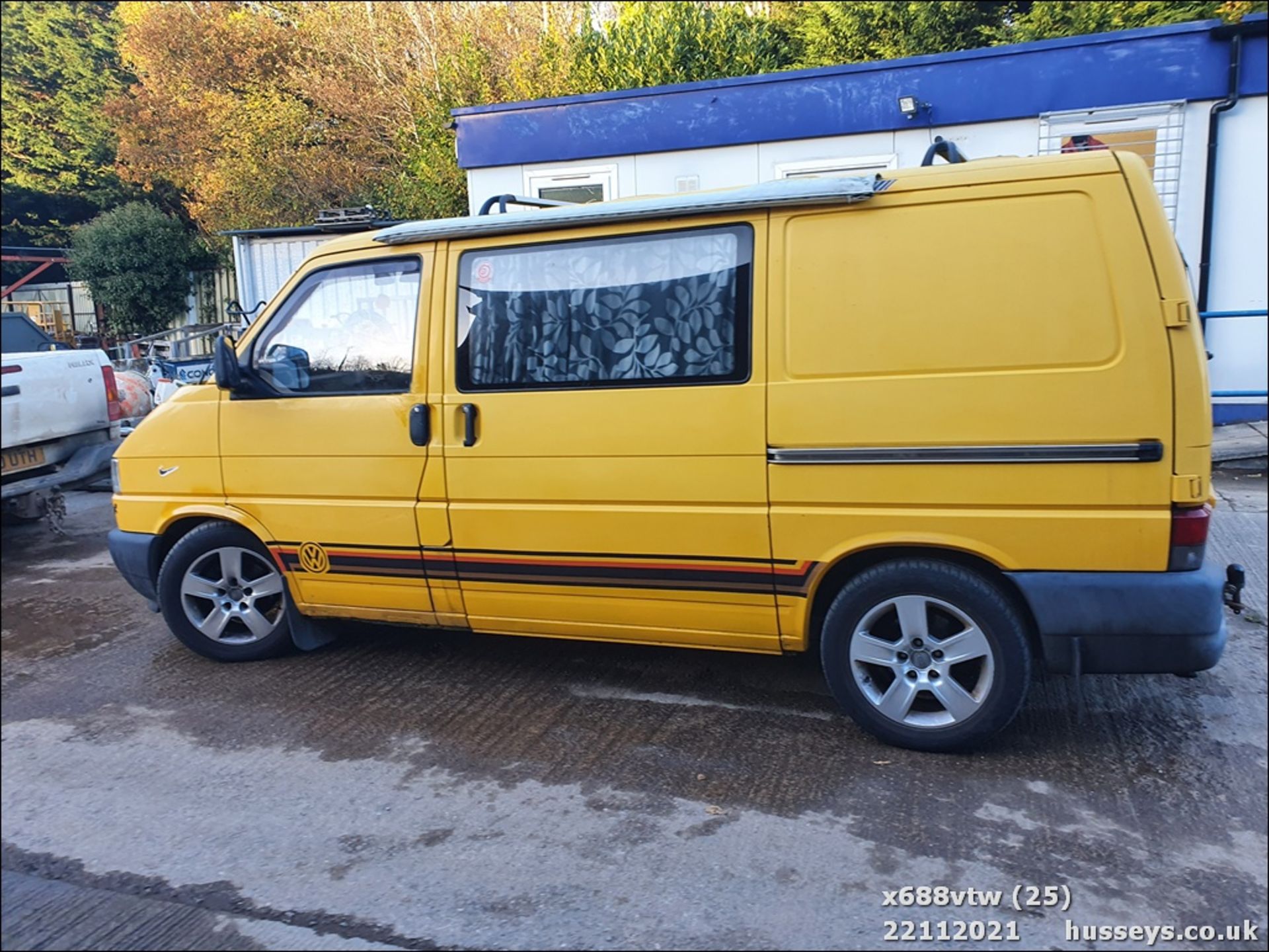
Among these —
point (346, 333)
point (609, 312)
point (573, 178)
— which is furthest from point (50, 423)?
point (573, 178)

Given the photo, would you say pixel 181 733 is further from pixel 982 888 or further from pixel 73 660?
pixel 982 888

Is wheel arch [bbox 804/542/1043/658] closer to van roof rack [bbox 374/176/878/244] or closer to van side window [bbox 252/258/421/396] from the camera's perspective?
van roof rack [bbox 374/176/878/244]

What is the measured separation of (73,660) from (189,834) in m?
2.25

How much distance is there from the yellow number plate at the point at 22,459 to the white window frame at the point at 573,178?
6263 mm

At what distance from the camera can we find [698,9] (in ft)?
53.8

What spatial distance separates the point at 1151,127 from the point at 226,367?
8.82 metres

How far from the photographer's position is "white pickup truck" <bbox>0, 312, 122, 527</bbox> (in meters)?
6.79

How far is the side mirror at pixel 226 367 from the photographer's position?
4727mm

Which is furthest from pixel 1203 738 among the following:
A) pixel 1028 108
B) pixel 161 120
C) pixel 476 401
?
pixel 161 120

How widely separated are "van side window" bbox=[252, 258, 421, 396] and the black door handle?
0.49ft

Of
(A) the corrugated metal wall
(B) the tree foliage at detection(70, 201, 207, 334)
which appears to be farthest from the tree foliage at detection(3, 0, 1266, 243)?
(A) the corrugated metal wall

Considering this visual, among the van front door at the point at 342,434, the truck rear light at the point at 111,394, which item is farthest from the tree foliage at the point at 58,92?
Result: the van front door at the point at 342,434

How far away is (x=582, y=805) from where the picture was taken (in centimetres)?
362

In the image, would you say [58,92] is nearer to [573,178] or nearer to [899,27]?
Result: [573,178]
